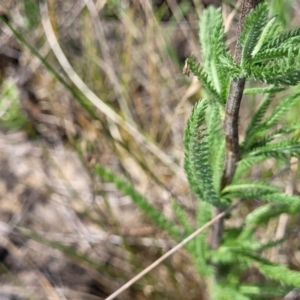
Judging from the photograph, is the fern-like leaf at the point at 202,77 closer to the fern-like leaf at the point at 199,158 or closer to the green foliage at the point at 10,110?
the fern-like leaf at the point at 199,158

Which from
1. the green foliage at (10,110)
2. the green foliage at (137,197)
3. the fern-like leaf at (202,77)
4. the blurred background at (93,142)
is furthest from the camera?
the green foliage at (10,110)

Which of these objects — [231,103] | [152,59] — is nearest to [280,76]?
[231,103]

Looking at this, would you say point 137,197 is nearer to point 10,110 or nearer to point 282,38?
point 282,38

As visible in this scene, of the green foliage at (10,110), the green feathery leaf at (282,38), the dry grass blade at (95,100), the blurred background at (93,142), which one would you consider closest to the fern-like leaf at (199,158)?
the green feathery leaf at (282,38)

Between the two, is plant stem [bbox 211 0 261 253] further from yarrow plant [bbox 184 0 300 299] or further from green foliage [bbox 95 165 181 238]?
green foliage [bbox 95 165 181 238]

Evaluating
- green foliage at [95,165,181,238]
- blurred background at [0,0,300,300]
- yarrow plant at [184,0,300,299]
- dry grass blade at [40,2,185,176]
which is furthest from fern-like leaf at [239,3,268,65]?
dry grass blade at [40,2,185,176]

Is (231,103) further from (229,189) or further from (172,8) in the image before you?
(172,8)

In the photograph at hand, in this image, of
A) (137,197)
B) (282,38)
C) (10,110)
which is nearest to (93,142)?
(10,110)

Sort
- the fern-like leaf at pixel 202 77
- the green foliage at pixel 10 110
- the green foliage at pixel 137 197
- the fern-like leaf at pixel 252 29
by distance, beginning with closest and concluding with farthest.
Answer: the fern-like leaf at pixel 252 29 → the fern-like leaf at pixel 202 77 → the green foliage at pixel 137 197 → the green foliage at pixel 10 110

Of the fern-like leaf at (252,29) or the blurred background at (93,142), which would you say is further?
the blurred background at (93,142)
